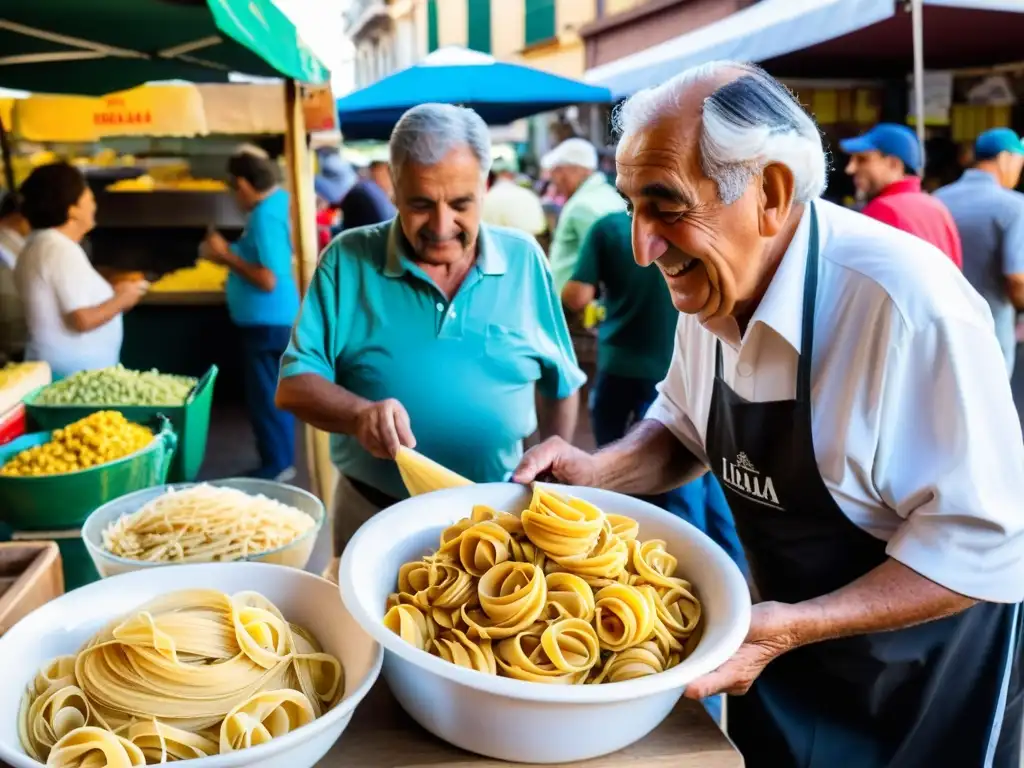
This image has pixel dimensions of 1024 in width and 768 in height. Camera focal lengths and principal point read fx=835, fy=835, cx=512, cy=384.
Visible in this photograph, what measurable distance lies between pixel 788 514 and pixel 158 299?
6.34 meters

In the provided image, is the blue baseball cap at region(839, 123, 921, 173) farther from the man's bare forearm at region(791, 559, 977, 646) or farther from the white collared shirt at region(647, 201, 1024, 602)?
the man's bare forearm at region(791, 559, 977, 646)

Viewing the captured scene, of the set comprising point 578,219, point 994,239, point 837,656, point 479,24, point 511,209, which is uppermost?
point 479,24

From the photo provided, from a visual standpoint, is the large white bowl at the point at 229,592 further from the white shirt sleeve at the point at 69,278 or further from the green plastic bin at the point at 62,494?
the white shirt sleeve at the point at 69,278

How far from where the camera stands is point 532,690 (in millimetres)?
983

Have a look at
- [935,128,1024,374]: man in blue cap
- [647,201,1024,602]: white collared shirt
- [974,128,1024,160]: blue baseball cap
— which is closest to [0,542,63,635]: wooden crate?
[647,201,1024,602]: white collared shirt

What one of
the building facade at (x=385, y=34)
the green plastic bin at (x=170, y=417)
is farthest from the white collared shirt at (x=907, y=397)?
the building facade at (x=385, y=34)

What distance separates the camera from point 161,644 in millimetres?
1105

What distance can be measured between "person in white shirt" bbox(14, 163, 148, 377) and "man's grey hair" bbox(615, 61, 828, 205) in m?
3.22

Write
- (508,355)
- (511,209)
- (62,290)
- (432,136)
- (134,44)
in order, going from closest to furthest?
(432,136), (508,355), (62,290), (134,44), (511,209)

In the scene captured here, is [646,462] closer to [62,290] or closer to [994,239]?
[62,290]

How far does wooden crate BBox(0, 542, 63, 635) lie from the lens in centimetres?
130

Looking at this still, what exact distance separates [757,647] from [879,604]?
0.73 ft

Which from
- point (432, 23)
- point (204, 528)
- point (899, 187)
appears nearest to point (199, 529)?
point (204, 528)

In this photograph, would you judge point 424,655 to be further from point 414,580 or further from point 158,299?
point 158,299
